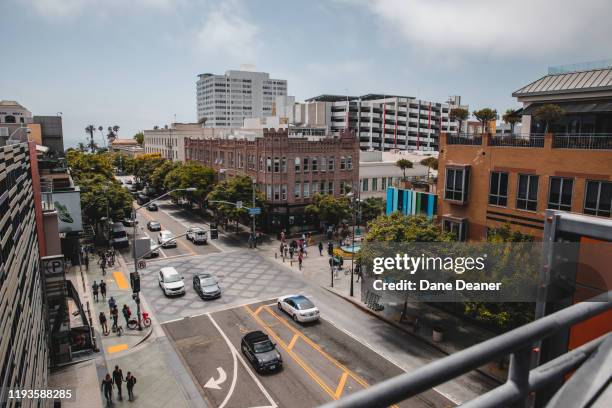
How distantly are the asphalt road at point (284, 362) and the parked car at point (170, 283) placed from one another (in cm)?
448

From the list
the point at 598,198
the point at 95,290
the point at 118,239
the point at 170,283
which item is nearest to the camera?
the point at 598,198

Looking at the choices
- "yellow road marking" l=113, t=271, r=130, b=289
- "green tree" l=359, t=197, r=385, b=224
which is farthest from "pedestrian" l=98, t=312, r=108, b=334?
"green tree" l=359, t=197, r=385, b=224

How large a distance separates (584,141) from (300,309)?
1799 centimetres

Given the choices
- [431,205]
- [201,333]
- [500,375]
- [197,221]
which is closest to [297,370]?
[201,333]

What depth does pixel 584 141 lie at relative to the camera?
2300 cm

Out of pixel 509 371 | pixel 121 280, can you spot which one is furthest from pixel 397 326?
pixel 509 371

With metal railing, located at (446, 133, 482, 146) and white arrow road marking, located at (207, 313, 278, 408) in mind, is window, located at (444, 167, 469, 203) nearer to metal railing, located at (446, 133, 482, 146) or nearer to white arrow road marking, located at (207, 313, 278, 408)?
metal railing, located at (446, 133, 482, 146)

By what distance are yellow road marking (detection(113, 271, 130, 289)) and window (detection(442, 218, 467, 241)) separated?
79.4 ft

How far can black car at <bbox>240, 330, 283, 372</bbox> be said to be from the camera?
70.9 feet

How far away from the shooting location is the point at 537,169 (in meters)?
24.8

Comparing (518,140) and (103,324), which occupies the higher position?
(518,140)

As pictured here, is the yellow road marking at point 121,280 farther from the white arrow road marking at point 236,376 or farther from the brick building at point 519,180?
the brick building at point 519,180

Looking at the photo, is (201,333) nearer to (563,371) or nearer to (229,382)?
(229,382)

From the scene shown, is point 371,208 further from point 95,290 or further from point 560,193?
point 95,290
